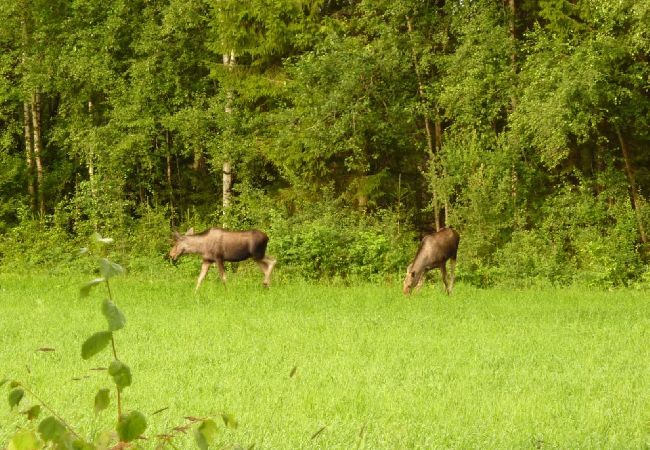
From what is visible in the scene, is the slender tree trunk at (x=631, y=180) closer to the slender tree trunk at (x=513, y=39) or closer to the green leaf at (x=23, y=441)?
the slender tree trunk at (x=513, y=39)

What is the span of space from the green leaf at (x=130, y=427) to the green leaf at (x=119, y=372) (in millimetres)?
98

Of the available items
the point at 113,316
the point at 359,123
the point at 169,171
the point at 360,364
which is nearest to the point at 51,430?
the point at 113,316

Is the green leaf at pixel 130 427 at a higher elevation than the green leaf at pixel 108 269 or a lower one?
lower

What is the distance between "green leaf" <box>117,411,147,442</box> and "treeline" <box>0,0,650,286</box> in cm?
1873

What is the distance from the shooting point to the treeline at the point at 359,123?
23125 millimetres

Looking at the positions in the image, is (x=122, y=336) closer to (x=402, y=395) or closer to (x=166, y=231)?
(x=402, y=395)

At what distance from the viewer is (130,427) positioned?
250cm

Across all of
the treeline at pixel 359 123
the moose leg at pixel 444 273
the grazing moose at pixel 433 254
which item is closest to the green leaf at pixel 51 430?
the grazing moose at pixel 433 254

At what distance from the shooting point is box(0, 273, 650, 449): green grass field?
8.02m

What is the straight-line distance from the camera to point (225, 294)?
771 inches

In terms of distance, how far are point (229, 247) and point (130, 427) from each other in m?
18.4

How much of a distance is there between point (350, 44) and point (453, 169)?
4107mm

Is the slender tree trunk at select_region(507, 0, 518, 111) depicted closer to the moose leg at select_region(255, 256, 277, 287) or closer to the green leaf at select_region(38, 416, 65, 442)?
the moose leg at select_region(255, 256, 277, 287)

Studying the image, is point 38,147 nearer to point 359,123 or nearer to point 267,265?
point 359,123
